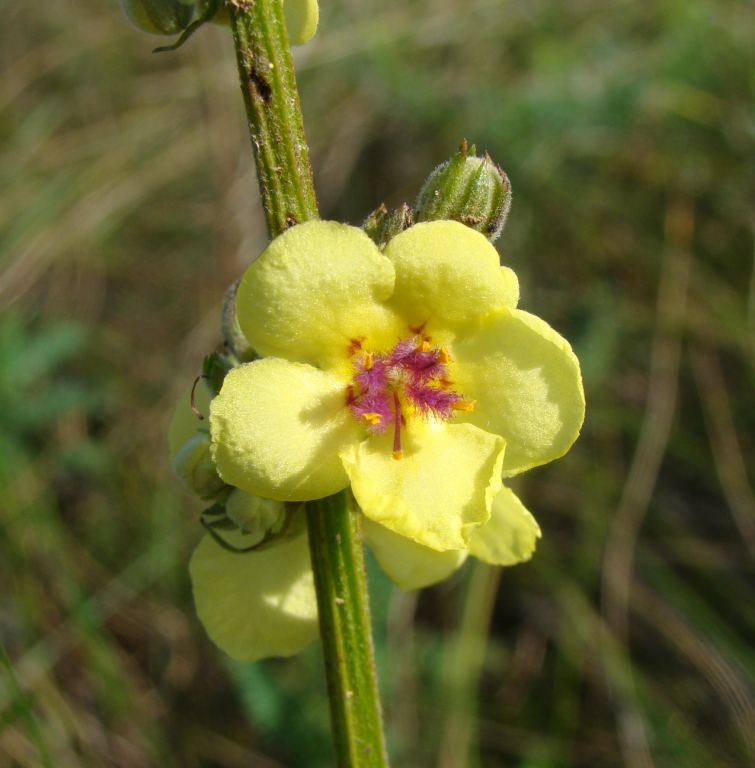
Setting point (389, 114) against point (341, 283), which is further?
point (389, 114)

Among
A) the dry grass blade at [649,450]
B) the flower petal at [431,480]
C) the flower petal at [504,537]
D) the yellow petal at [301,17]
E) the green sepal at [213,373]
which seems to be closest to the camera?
the flower petal at [431,480]

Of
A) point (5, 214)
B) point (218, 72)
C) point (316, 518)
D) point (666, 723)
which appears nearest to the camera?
point (316, 518)

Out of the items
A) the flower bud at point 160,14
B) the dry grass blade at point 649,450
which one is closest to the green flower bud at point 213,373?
the flower bud at point 160,14

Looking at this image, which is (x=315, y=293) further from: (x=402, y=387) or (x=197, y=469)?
(x=197, y=469)

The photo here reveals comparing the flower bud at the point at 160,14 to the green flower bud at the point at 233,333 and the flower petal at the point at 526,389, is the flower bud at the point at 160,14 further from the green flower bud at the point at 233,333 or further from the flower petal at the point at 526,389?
the flower petal at the point at 526,389

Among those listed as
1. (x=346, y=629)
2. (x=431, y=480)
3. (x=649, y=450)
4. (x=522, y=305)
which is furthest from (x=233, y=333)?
(x=649, y=450)

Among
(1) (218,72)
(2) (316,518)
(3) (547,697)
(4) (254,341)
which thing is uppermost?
(4) (254,341)

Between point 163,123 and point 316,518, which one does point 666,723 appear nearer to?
point 316,518

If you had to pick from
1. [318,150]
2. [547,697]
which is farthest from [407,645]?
[318,150]
